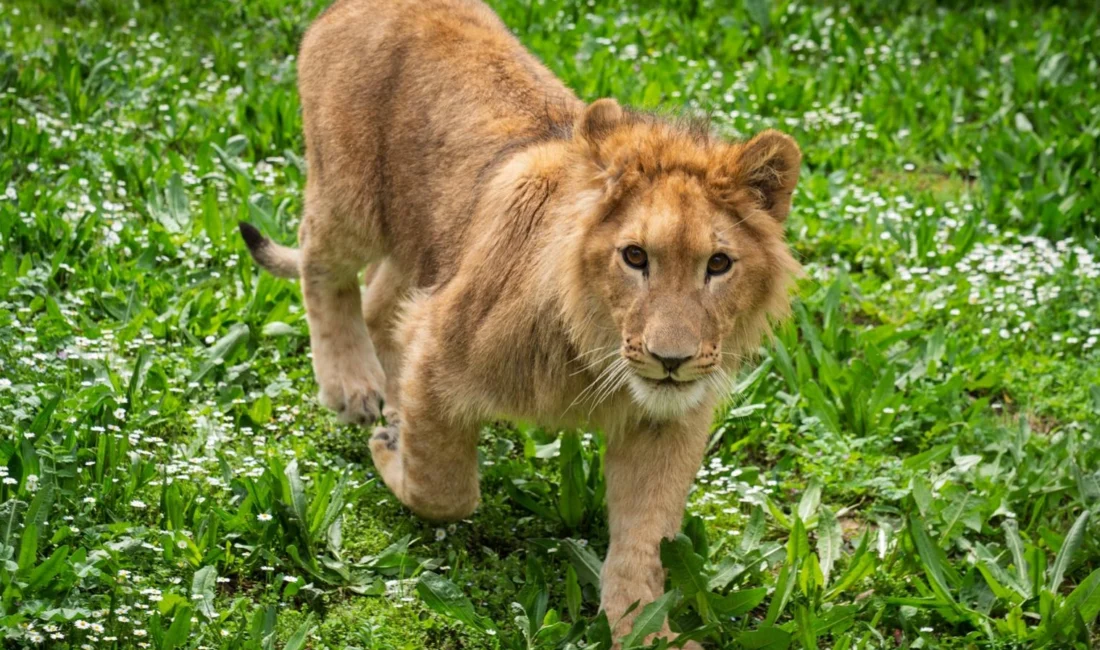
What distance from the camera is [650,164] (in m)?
4.31

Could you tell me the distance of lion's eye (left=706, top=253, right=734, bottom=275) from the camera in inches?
166

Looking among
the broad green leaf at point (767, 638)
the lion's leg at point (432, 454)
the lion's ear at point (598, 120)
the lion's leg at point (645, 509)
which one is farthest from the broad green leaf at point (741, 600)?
the lion's ear at point (598, 120)

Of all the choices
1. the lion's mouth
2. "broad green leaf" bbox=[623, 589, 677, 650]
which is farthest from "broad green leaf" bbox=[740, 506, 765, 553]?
the lion's mouth

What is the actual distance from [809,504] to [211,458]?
7.38 ft

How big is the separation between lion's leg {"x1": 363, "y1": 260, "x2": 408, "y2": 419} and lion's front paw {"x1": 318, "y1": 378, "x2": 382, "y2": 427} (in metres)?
0.11

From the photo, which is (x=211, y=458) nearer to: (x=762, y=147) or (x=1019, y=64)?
(x=762, y=147)

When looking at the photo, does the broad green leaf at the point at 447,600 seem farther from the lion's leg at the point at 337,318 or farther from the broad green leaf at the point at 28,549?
the lion's leg at the point at 337,318

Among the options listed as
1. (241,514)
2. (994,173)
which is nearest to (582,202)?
(241,514)

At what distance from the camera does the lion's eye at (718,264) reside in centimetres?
423

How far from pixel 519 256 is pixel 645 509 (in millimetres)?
899

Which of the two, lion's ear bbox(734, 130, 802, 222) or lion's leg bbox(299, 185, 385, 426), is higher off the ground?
lion's ear bbox(734, 130, 802, 222)

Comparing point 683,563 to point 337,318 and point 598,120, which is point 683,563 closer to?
point 598,120

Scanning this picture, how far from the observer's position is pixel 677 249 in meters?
4.14

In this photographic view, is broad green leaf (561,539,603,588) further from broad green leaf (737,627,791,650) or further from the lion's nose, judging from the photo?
the lion's nose
